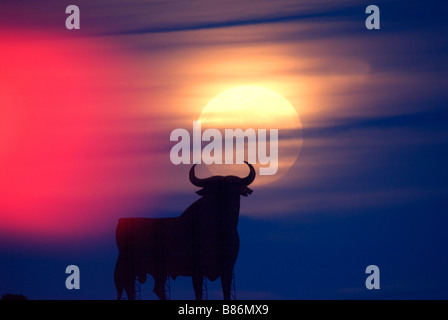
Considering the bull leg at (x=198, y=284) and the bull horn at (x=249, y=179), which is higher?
the bull horn at (x=249, y=179)

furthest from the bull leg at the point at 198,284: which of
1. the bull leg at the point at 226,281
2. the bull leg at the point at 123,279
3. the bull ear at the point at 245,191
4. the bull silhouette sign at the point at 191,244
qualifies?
the bull ear at the point at 245,191

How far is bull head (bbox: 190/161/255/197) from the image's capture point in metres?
32.1

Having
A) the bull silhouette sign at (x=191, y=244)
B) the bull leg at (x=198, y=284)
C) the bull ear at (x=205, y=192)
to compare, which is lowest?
the bull leg at (x=198, y=284)

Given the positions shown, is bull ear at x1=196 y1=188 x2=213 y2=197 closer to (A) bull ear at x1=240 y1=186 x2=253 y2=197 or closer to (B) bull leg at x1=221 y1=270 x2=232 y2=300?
(A) bull ear at x1=240 y1=186 x2=253 y2=197

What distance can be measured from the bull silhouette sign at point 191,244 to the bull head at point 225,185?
3 cm

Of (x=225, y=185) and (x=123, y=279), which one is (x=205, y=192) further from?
(x=123, y=279)

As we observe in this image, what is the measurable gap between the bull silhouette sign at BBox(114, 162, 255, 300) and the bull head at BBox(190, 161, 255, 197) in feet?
0.09

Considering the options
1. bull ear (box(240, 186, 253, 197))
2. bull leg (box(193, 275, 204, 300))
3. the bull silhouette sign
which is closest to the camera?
bull leg (box(193, 275, 204, 300))

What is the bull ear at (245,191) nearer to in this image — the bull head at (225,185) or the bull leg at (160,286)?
the bull head at (225,185)

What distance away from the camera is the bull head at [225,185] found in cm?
3209

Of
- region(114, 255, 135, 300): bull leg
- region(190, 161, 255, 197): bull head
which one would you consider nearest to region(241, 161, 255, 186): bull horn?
region(190, 161, 255, 197): bull head
